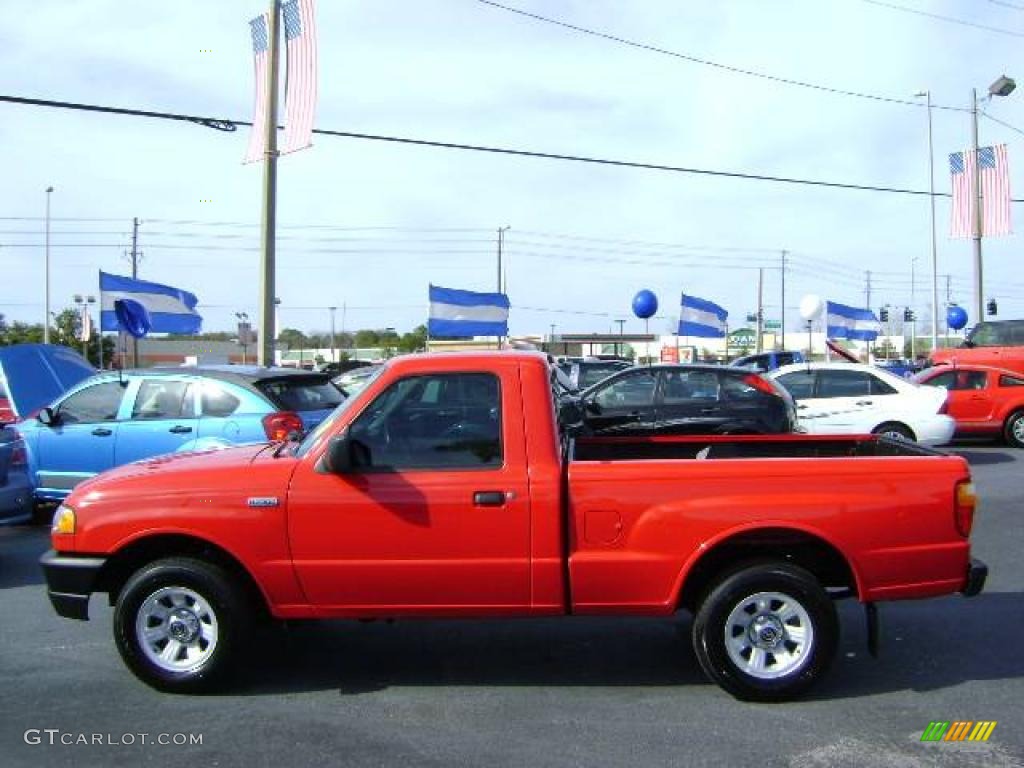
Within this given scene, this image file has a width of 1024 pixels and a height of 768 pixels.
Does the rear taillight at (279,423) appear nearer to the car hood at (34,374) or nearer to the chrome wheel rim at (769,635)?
the car hood at (34,374)

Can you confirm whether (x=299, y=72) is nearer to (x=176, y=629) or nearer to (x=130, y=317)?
(x=130, y=317)

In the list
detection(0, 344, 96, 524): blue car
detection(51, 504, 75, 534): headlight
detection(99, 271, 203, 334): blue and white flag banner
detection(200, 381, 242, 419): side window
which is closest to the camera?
detection(51, 504, 75, 534): headlight

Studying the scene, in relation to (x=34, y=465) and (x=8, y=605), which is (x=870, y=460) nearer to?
(x=8, y=605)

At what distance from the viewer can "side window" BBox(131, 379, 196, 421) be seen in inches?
361

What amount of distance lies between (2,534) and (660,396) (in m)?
7.80

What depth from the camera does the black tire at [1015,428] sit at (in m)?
16.2

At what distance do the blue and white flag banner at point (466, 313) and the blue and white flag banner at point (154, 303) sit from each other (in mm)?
5691

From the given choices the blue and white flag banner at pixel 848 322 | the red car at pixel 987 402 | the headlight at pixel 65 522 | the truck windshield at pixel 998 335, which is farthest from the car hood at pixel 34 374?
the blue and white flag banner at pixel 848 322

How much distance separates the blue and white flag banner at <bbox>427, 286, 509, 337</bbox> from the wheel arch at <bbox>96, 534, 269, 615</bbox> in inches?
704

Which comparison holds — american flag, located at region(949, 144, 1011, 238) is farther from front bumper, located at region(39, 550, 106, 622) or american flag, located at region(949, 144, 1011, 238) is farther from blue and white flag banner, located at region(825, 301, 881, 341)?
front bumper, located at region(39, 550, 106, 622)

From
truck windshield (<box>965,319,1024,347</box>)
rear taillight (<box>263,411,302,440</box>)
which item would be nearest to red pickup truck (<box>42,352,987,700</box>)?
rear taillight (<box>263,411,302,440</box>)

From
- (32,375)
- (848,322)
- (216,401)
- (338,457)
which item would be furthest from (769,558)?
(848,322)

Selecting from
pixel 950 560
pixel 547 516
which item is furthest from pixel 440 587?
pixel 950 560

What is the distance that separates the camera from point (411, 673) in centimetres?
519
